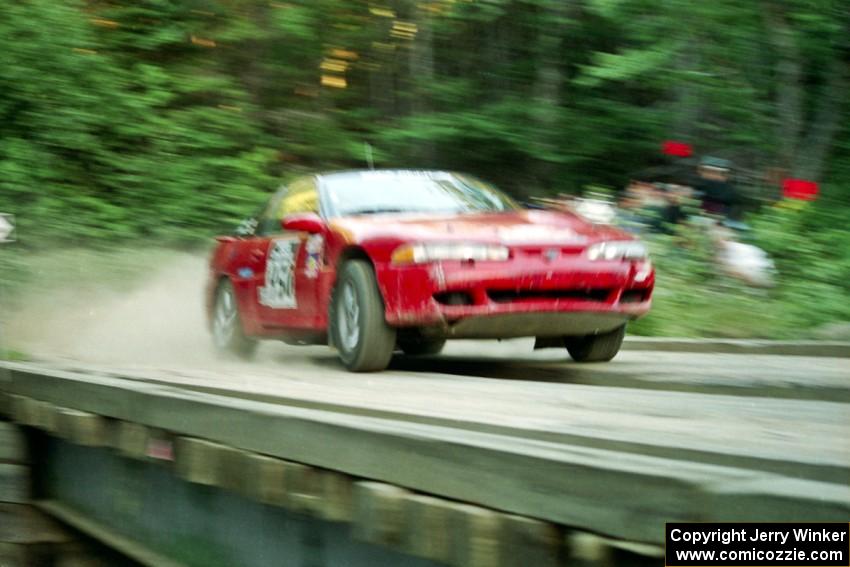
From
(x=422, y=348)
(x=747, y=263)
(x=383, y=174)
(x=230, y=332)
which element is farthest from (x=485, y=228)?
(x=747, y=263)

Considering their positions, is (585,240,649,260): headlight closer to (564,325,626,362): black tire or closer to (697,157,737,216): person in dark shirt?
(564,325,626,362): black tire

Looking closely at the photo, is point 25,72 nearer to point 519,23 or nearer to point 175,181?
point 175,181

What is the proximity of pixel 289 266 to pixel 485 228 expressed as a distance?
1.71 meters

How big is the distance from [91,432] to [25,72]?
14.4 metres

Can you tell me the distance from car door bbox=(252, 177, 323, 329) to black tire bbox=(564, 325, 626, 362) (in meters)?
1.62

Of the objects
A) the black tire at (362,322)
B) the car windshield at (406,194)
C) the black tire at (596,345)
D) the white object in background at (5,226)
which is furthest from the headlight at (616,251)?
the white object in background at (5,226)

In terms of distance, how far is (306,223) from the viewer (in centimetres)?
773

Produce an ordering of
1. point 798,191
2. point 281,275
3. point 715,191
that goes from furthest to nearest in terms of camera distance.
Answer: point 798,191 → point 715,191 → point 281,275

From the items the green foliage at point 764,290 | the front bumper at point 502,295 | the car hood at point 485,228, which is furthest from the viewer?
the green foliage at point 764,290

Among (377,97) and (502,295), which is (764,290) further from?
(377,97)

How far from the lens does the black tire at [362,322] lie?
277 inches

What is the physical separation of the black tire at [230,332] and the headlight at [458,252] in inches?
116

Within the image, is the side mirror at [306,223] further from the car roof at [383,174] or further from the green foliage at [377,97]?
the green foliage at [377,97]

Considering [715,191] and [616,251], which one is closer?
[616,251]
